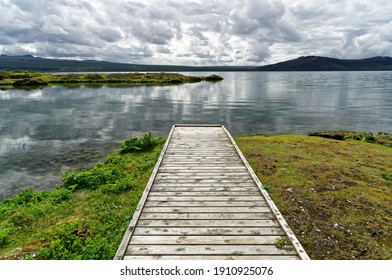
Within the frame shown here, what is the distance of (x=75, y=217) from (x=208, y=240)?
643 centimetres

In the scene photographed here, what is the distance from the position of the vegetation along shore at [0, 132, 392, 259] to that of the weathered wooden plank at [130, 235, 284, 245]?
5.03 feet

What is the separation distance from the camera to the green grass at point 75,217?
834cm

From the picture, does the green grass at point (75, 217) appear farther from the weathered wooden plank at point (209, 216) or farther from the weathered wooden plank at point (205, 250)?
the weathered wooden plank at point (205, 250)

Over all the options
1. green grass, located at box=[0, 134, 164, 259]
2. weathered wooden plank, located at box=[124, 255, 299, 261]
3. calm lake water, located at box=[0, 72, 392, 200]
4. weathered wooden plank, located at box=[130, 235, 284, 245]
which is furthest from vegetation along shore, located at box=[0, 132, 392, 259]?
calm lake water, located at box=[0, 72, 392, 200]

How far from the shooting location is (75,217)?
10805 mm

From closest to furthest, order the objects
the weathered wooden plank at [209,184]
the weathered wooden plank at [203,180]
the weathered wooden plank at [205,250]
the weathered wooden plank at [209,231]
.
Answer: the weathered wooden plank at [205,250] < the weathered wooden plank at [209,231] < the weathered wooden plank at [209,184] < the weathered wooden plank at [203,180]

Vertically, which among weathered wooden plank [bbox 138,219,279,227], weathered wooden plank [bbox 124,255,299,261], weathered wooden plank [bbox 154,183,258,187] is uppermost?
weathered wooden plank [bbox 154,183,258,187]

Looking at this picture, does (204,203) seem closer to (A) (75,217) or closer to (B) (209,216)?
(B) (209,216)

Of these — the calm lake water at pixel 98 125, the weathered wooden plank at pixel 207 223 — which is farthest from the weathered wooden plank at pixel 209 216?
the calm lake water at pixel 98 125

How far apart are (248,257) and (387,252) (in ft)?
16.1

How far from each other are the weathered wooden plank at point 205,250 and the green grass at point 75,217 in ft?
5.51

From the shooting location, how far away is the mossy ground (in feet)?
28.6

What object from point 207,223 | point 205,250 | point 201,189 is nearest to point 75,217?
point 201,189

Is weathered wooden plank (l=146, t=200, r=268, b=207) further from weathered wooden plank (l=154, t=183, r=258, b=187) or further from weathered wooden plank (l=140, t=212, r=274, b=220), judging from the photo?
weathered wooden plank (l=154, t=183, r=258, b=187)
